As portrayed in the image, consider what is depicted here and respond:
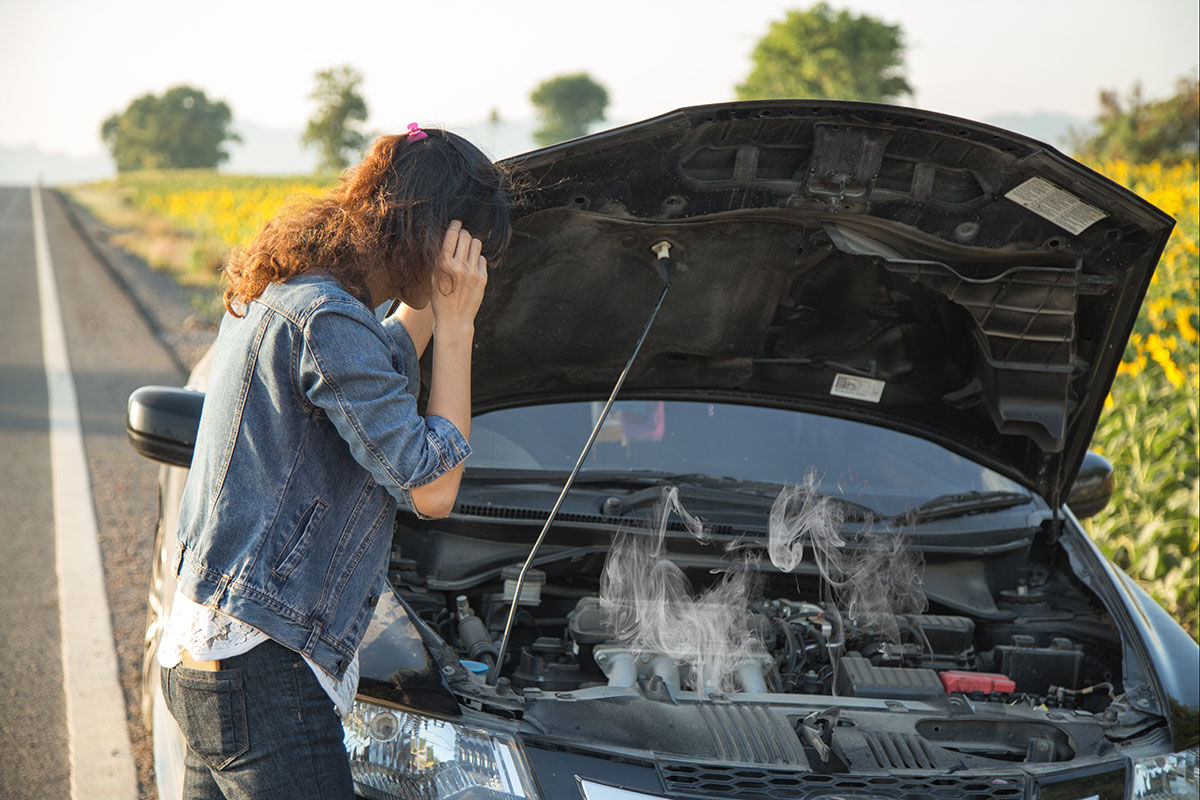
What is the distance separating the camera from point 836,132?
2195 millimetres

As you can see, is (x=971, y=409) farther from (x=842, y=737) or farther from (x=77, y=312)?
(x=77, y=312)

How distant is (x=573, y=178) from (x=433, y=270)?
0.64m

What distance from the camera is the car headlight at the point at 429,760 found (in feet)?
5.83

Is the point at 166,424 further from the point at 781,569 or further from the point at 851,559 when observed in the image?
the point at 851,559

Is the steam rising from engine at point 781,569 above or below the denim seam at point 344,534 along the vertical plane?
below

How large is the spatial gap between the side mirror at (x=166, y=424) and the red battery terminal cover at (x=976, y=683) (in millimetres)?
2018

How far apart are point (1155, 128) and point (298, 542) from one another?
22.5 m

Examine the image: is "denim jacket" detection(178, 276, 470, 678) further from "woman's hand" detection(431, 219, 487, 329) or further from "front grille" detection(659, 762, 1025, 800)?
"front grille" detection(659, 762, 1025, 800)

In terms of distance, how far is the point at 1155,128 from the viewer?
19.8 m

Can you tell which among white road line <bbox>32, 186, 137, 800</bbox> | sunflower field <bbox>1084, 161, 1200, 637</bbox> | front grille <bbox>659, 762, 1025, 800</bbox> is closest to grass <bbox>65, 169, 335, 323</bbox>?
front grille <bbox>659, 762, 1025, 800</bbox>

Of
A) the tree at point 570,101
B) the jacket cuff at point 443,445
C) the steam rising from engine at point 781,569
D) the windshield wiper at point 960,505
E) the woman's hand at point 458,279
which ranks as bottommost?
the steam rising from engine at point 781,569

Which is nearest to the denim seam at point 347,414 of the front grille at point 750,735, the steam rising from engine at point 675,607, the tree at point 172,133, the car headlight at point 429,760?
the car headlight at point 429,760

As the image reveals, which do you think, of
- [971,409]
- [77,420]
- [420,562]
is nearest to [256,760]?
[420,562]

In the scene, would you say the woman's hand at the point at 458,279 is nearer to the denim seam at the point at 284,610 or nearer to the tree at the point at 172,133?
the denim seam at the point at 284,610
